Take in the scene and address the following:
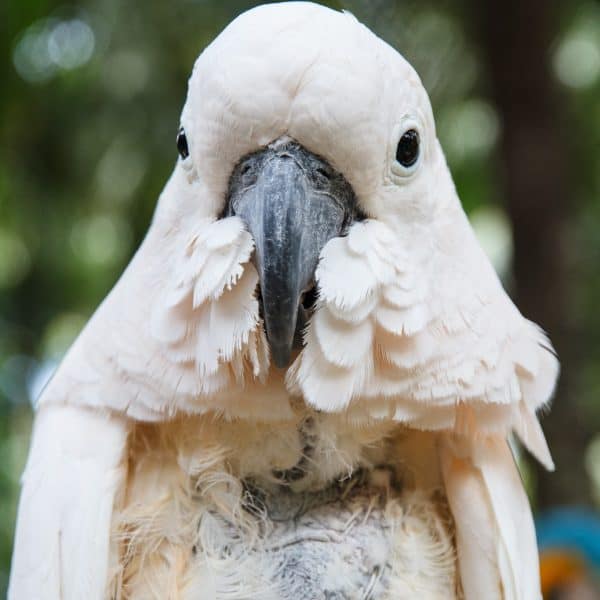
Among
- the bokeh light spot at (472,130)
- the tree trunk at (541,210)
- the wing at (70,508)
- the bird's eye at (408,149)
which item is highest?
the bokeh light spot at (472,130)

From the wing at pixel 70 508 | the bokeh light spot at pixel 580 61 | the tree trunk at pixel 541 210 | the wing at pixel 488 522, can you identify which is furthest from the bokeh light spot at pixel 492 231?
the wing at pixel 70 508

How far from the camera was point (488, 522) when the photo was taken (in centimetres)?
134

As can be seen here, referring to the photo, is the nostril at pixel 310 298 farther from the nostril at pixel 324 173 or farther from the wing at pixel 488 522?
the wing at pixel 488 522

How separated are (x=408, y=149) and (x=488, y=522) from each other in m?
0.65

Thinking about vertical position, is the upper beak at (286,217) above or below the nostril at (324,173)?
below

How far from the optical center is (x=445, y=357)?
3.89ft

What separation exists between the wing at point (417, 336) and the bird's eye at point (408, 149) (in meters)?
0.10

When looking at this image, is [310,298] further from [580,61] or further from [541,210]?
[580,61]

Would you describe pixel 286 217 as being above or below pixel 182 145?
below

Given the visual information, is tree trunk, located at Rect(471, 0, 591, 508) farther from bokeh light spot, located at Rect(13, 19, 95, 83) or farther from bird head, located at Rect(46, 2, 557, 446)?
bird head, located at Rect(46, 2, 557, 446)

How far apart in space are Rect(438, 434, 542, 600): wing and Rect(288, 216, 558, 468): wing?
8 centimetres

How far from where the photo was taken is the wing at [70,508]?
49.2 inches

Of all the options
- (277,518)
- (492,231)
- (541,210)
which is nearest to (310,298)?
(277,518)

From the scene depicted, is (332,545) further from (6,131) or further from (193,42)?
(6,131)
